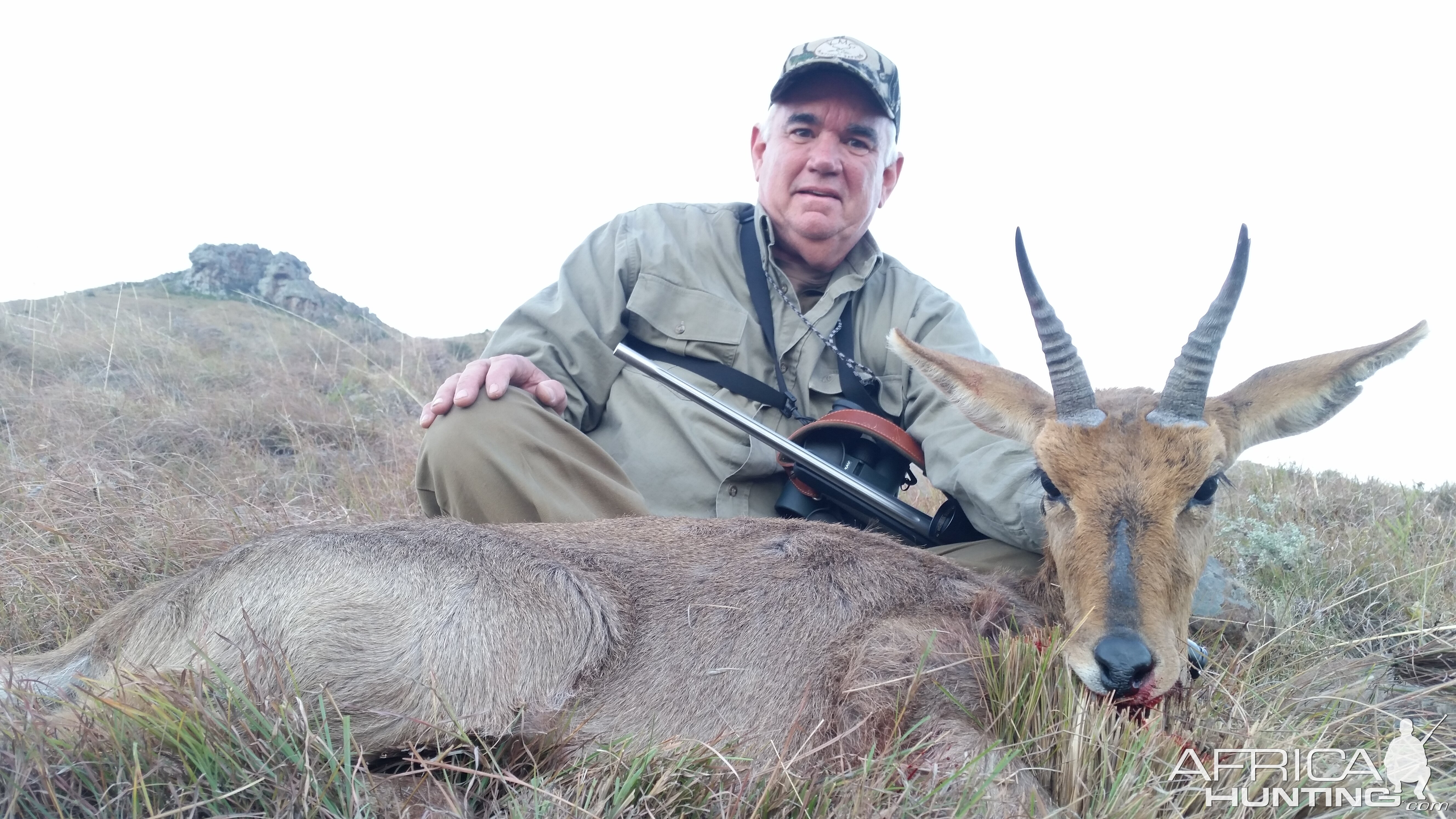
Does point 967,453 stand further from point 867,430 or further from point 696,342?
point 696,342

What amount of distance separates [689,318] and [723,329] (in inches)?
8.4

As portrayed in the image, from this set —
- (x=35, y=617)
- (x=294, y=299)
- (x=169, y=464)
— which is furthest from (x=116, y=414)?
(x=294, y=299)

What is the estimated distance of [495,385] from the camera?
4.66 metres

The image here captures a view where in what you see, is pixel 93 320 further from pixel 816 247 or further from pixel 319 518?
pixel 816 247

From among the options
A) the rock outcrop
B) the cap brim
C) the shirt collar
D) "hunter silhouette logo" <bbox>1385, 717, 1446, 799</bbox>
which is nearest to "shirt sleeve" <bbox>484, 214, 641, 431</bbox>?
the shirt collar

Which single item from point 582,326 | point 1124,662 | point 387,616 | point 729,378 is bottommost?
point 1124,662

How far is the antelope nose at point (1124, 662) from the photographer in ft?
8.94

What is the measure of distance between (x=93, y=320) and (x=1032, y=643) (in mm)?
12424

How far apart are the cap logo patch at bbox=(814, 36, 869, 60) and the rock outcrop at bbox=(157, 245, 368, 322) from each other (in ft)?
61.2

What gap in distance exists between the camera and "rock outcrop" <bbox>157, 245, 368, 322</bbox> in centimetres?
2236

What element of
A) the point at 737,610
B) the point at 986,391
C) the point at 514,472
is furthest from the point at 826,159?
the point at 737,610

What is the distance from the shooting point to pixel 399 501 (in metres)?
5.62

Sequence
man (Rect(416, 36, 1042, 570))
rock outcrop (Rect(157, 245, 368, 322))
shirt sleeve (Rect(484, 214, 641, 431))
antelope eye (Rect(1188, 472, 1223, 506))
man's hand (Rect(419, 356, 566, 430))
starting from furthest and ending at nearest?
rock outcrop (Rect(157, 245, 368, 322))
shirt sleeve (Rect(484, 214, 641, 431))
man (Rect(416, 36, 1042, 570))
man's hand (Rect(419, 356, 566, 430))
antelope eye (Rect(1188, 472, 1223, 506))
